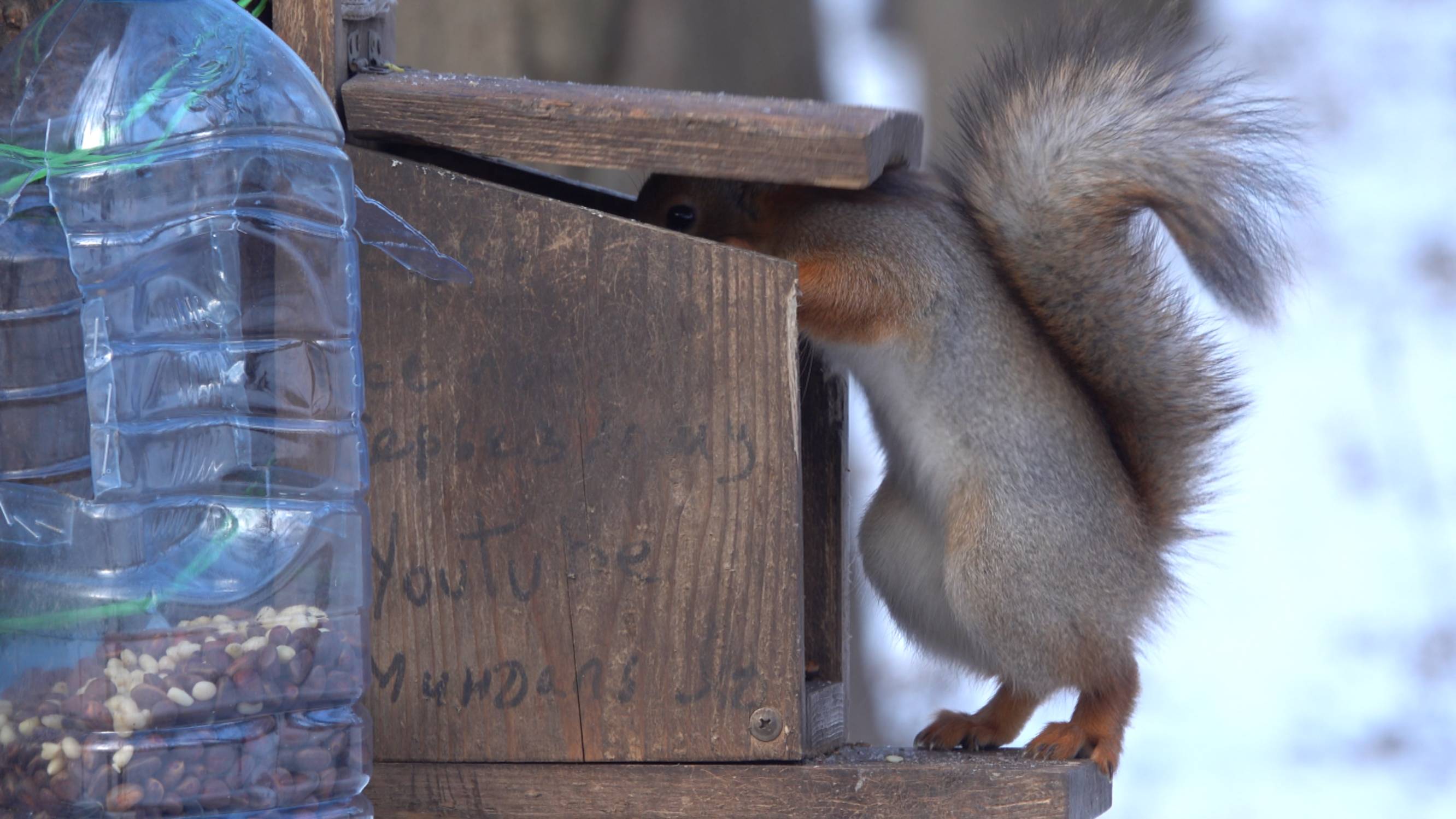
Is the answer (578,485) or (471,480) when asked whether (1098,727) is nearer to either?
(578,485)

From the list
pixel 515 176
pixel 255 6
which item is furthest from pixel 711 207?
pixel 255 6

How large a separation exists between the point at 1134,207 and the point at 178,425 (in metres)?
1.29

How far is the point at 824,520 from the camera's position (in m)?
2.33

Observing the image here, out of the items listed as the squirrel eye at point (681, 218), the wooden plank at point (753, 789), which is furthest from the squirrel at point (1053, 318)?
the wooden plank at point (753, 789)

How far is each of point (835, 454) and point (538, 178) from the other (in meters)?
0.62

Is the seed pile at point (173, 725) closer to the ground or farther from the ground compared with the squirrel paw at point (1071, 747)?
farther from the ground

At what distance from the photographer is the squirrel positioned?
209cm

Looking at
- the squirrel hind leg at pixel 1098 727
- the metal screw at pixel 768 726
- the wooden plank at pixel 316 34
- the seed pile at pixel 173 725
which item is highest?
the wooden plank at pixel 316 34

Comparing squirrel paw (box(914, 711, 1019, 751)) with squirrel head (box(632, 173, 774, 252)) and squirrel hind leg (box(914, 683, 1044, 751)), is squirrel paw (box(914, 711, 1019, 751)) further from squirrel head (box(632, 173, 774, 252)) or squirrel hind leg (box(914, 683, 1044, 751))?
squirrel head (box(632, 173, 774, 252))

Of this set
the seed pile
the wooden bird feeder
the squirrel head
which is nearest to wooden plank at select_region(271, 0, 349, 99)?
the wooden bird feeder

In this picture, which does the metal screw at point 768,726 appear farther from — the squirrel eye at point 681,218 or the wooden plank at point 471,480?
the squirrel eye at point 681,218

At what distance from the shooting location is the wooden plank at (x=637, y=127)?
1768 millimetres

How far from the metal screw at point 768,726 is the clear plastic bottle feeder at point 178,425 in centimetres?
47

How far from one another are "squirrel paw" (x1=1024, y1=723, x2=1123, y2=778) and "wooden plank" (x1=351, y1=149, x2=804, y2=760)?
380 mm
